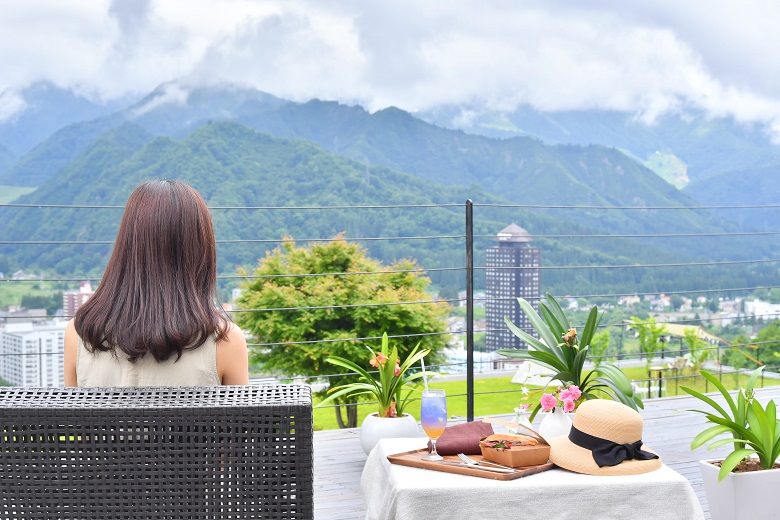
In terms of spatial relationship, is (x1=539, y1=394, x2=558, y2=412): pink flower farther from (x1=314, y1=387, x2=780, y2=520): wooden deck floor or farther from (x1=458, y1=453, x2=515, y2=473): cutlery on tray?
(x1=314, y1=387, x2=780, y2=520): wooden deck floor

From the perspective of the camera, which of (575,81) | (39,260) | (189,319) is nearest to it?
(189,319)

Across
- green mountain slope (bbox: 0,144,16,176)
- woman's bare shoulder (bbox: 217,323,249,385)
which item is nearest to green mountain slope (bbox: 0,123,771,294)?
green mountain slope (bbox: 0,144,16,176)

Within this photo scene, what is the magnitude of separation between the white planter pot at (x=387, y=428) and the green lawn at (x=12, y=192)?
93.8ft

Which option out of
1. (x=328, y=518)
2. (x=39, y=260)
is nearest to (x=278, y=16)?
(x=39, y=260)

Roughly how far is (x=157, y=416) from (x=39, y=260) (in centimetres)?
1677

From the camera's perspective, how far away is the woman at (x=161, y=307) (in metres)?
1.40

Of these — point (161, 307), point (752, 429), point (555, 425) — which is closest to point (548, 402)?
point (555, 425)

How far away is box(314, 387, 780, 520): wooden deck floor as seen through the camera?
2.89 meters

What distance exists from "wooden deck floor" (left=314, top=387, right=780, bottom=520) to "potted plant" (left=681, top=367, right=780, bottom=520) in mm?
419

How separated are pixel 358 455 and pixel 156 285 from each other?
2.26 metres

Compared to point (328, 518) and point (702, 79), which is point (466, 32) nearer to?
point (702, 79)

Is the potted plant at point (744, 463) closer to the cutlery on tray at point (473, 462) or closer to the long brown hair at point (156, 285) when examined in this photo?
the cutlery on tray at point (473, 462)

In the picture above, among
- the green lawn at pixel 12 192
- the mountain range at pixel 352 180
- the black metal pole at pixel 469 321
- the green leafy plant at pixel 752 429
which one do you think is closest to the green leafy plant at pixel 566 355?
the green leafy plant at pixel 752 429

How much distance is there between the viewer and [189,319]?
141 centimetres
